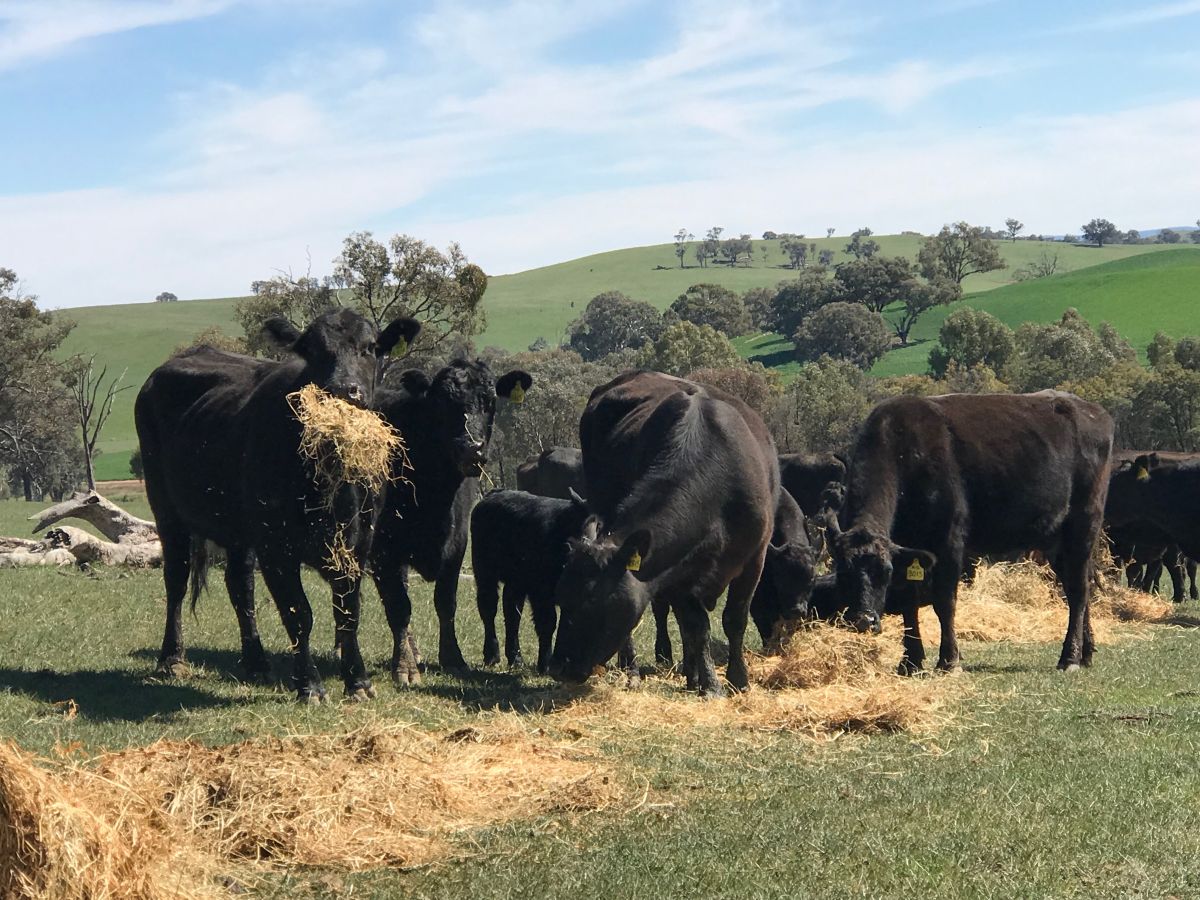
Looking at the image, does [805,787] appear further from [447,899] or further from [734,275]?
[734,275]

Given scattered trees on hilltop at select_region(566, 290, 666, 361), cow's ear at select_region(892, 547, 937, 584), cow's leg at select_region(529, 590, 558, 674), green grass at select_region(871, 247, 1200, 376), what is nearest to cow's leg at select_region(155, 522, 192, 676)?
cow's leg at select_region(529, 590, 558, 674)

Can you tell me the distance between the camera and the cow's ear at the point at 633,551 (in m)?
9.76

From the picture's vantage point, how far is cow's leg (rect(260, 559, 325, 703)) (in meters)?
9.95

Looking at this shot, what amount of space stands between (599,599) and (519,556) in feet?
10.4

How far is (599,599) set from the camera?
9789 mm

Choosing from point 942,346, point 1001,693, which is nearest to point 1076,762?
point 1001,693

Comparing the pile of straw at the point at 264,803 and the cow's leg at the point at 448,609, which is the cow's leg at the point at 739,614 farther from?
the pile of straw at the point at 264,803

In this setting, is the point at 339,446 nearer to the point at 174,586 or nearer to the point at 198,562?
the point at 174,586

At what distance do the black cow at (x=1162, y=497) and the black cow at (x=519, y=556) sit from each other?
11.7m

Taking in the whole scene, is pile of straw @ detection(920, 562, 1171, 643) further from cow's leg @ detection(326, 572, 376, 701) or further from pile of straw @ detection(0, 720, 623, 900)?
pile of straw @ detection(0, 720, 623, 900)

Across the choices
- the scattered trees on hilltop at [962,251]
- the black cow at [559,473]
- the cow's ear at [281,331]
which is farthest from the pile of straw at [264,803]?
the scattered trees on hilltop at [962,251]

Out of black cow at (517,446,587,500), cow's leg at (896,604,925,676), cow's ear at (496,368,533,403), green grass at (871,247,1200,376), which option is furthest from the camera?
green grass at (871,247,1200,376)

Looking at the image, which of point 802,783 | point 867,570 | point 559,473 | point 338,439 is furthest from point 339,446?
point 559,473

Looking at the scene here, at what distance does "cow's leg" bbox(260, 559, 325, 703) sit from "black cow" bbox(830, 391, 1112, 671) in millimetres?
4852
